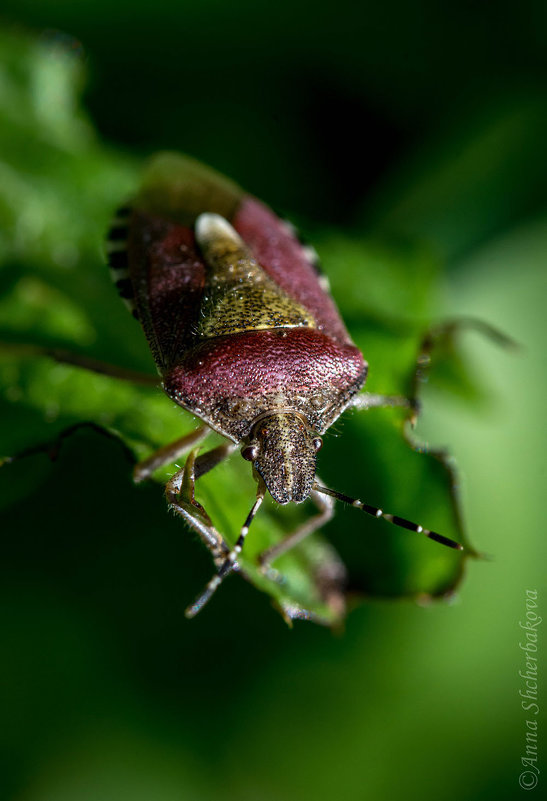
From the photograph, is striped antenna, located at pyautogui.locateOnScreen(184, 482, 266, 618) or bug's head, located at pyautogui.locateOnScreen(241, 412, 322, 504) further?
bug's head, located at pyautogui.locateOnScreen(241, 412, 322, 504)

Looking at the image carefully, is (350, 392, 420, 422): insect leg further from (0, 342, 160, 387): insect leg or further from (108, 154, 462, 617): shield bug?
(0, 342, 160, 387): insect leg

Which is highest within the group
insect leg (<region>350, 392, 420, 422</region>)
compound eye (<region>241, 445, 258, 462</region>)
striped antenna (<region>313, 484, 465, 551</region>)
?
insect leg (<region>350, 392, 420, 422</region>)

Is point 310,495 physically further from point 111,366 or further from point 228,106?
point 228,106

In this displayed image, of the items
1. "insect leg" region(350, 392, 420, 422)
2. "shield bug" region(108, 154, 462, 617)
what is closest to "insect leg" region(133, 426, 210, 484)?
"shield bug" region(108, 154, 462, 617)

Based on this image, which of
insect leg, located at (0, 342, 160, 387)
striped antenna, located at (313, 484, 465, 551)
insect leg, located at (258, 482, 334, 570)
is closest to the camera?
striped antenna, located at (313, 484, 465, 551)

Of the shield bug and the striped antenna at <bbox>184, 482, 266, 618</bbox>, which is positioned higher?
the shield bug

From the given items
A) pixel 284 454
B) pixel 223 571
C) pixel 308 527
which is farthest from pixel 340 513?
pixel 223 571

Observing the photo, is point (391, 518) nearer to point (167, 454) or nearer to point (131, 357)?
point (167, 454)

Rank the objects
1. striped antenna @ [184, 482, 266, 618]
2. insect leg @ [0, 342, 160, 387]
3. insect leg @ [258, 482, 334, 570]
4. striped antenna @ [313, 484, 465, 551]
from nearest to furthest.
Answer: striped antenna @ [184, 482, 266, 618]
striped antenna @ [313, 484, 465, 551]
insect leg @ [258, 482, 334, 570]
insect leg @ [0, 342, 160, 387]

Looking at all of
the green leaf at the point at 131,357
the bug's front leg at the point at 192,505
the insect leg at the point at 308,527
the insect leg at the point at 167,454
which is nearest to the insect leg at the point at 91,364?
the green leaf at the point at 131,357
